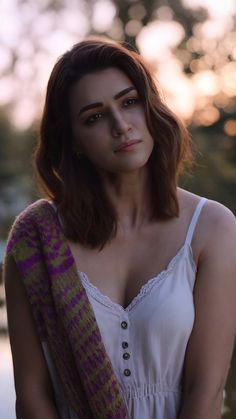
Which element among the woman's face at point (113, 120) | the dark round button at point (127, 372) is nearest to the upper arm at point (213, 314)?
the dark round button at point (127, 372)

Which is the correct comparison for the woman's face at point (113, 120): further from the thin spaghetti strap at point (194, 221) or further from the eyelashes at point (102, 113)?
the thin spaghetti strap at point (194, 221)

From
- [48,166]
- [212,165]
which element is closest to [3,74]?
[212,165]

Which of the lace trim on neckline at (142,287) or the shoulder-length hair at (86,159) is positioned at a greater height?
the shoulder-length hair at (86,159)

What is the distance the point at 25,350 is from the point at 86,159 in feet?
1.51

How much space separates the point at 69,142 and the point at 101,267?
304 mm

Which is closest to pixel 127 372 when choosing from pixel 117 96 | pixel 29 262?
pixel 29 262

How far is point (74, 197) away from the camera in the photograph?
1.75m

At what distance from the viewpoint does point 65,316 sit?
1.61 meters

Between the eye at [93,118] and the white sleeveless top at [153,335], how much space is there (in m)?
0.31

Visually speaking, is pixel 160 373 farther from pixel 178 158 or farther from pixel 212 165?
pixel 212 165

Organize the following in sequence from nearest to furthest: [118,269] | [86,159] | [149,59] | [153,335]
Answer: [153,335] < [118,269] < [86,159] < [149,59]

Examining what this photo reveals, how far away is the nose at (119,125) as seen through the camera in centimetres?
158

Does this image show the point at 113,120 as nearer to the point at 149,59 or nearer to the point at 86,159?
the point at 86,159

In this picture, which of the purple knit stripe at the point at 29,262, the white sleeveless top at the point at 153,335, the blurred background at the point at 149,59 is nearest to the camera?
the white sleeveless top at the point at 153,335
